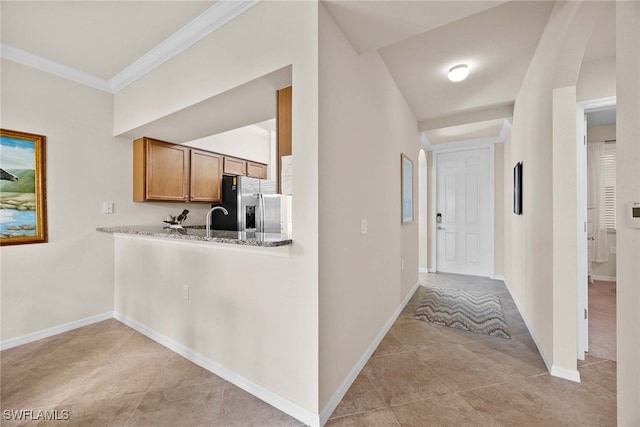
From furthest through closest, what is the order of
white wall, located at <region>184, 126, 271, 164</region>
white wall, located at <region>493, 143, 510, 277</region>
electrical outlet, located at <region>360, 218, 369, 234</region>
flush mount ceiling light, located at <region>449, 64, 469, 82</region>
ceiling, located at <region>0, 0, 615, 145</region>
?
white wall, located at <region>493, 143, 510, 277</region>, white wall, located at <region>184, 126, 271, 164</region>, flush mount ceiling light, located at <region>449, 64, 469, 82</region>, electrical outlet, located at <region>360, 218, 369, 234</region>, ceiling, located at <region>0, 0, 615, 145</region>

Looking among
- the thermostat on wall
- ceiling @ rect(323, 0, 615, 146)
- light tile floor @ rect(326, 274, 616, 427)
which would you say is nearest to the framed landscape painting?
ceiling @ rect(323, 0, 615, 146)

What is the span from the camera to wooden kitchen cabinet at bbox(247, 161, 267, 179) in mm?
4669

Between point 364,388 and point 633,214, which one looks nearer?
point 633,214

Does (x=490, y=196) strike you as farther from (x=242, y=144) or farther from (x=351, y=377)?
(x=242, y=144)

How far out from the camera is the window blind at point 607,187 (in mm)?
4109

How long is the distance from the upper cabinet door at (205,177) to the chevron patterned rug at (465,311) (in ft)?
10.5

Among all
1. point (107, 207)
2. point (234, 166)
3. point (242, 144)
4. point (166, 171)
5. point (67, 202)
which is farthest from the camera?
point (242, 144)

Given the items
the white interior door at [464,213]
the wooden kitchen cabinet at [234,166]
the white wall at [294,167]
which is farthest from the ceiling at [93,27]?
the white interior door at [464,213]

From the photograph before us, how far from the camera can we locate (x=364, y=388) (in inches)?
70.9

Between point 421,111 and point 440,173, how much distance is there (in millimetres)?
1750

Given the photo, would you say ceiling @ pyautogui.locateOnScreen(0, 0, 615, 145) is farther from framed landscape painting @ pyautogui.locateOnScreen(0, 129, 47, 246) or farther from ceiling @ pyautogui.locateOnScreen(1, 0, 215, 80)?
framed landscape painting @ pyautogui.locateOnScreen(0, 129, 47, 246)

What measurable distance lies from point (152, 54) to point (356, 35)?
189 centimetres

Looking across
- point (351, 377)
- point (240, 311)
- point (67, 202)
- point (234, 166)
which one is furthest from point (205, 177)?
point (351, 377)

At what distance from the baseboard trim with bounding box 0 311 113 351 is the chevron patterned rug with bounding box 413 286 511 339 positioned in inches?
140
